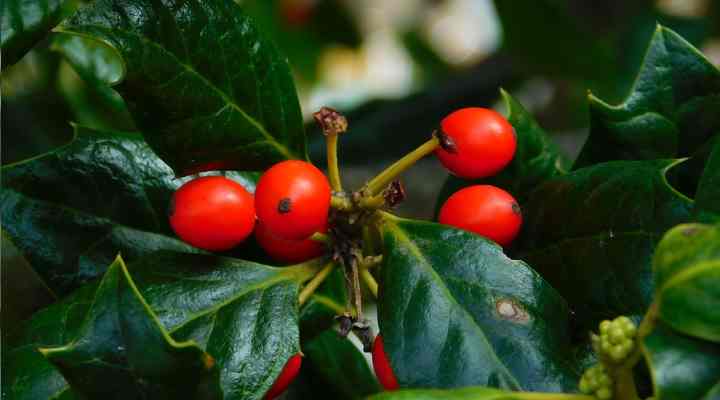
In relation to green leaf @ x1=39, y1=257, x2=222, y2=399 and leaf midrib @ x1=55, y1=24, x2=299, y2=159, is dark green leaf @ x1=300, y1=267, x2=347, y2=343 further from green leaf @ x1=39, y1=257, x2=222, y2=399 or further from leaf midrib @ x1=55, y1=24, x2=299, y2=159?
green leaf @ x1=39, y1=257, x2=222, y2=399

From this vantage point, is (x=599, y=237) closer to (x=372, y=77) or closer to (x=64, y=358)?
(x=64, y=358)

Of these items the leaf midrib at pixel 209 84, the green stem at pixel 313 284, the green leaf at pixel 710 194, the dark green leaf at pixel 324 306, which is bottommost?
the dark green leaf at pixel 324 306

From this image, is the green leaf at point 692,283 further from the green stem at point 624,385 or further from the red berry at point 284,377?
the red berry at point 284,377

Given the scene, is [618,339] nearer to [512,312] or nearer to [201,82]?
[512,312]

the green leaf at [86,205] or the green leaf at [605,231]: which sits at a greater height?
the green leaf at [86,205]

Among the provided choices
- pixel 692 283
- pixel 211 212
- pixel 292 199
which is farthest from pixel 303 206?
pixel 692 283

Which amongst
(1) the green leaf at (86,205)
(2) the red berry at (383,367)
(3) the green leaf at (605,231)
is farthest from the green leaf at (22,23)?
(3) the green leaf at (605,231)
